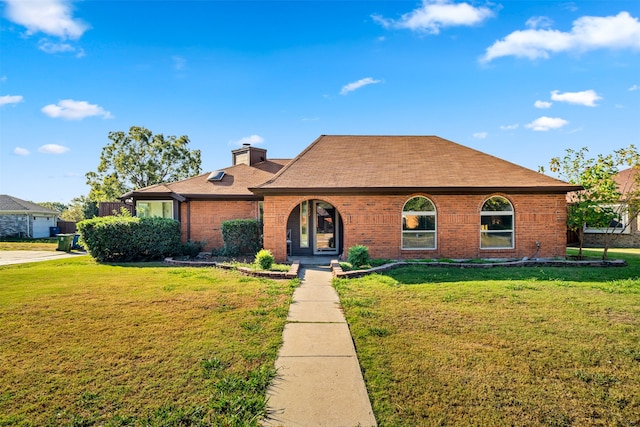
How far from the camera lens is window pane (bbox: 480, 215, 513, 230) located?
12.7m

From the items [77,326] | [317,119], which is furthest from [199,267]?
[317,119]

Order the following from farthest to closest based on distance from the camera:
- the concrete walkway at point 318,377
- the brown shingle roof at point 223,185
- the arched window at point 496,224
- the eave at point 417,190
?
1. the brown shingle roof at point 223,185
2. the arched window at point 496,224
3. the eave at point 417,190
4. the concrete walkway at point 318,377

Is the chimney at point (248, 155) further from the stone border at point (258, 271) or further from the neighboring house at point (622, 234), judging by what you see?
the neighboring house at point (622, 234)

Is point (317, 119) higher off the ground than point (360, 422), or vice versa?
point (317, 119)

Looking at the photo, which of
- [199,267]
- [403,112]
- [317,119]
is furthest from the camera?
[317,119]

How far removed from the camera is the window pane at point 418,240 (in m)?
12.6

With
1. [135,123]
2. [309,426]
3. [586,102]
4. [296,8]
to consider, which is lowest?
[309,426]

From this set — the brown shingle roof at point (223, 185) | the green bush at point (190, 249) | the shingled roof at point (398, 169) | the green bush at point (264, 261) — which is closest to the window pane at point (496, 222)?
the shingled roof at point (398, 169)

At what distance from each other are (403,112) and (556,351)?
49.5 feet

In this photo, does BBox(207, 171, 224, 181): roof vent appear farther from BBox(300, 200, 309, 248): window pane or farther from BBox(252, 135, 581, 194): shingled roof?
BBox(300, 200, 309, 248): window pane

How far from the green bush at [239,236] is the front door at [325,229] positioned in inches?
98.6

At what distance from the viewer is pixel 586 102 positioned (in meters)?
13.3

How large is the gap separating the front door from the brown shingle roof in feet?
10.3

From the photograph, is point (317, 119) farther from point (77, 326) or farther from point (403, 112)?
point (77, 326)
